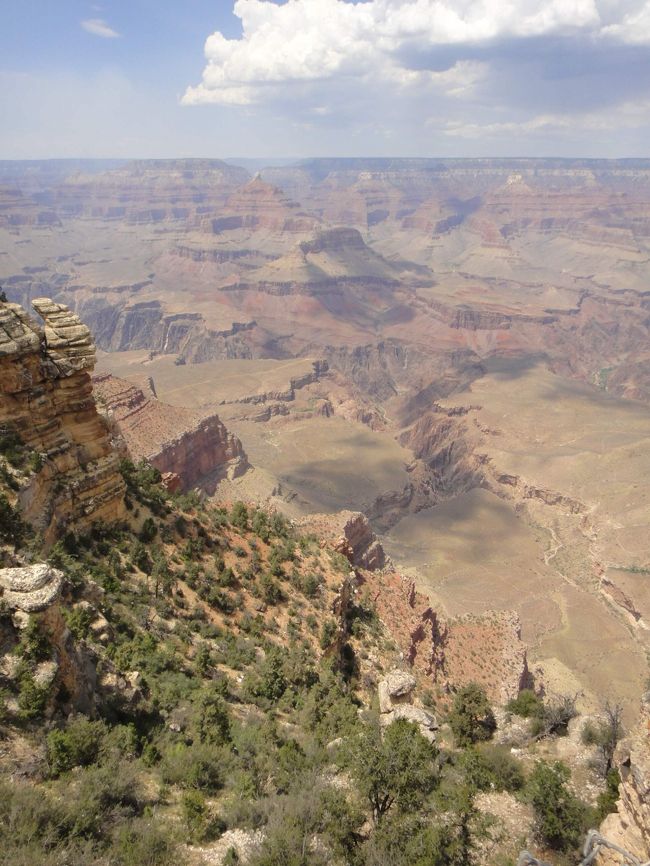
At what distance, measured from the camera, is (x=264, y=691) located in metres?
19.4

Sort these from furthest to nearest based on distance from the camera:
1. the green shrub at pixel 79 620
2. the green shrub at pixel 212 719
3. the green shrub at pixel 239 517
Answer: the green shrub at pixel 239 517 < the green shrub at pixel 79 620 < the green shrub at pixel 212 719

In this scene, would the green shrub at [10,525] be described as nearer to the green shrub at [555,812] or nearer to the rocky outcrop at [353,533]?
the green shrub at [555,812]

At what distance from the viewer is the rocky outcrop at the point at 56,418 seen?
64.2ft

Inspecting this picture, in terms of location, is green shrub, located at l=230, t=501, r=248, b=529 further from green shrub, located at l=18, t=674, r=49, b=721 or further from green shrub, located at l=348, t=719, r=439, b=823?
green shrub, located at l=18, t=674, r=49, b=721

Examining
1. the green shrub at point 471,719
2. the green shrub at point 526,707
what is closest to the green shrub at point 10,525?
the green shrub at point 471,719

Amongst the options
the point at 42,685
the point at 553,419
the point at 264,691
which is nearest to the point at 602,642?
the point at 264,691

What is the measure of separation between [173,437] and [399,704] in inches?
1804

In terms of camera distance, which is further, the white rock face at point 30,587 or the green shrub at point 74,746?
the white rock face at point 30,587

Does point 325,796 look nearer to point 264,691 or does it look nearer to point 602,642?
point 264,691

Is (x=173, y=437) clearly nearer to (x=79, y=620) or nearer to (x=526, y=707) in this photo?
(x=79, y=620)

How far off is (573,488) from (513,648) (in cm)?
4894

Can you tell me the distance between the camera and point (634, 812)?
1093 cm

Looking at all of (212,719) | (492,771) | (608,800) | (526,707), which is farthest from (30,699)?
(526,707)

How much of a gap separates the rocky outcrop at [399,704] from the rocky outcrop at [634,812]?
25.4ft
